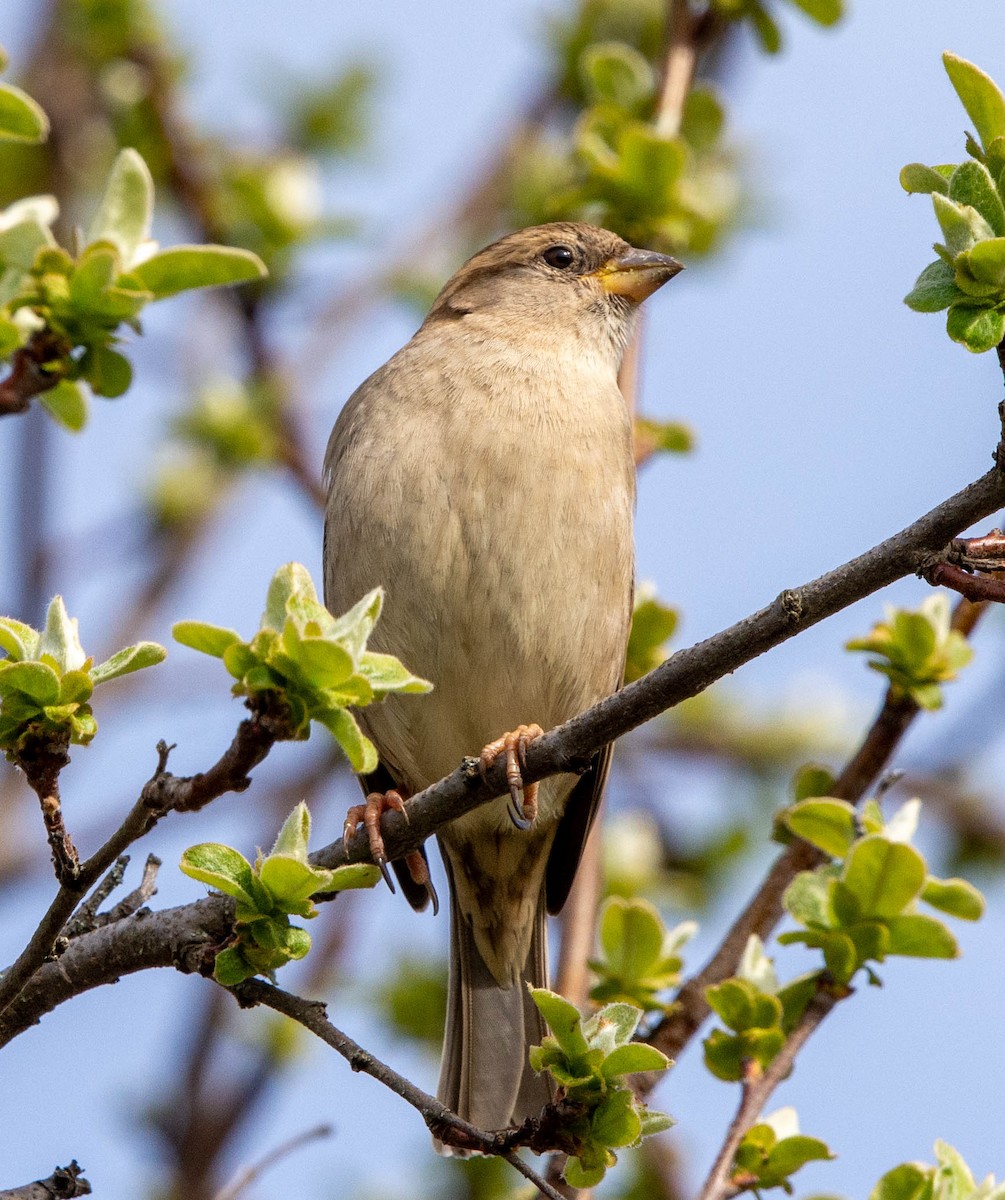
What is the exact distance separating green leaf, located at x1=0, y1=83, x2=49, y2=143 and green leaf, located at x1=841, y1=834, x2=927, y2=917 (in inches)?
74.2

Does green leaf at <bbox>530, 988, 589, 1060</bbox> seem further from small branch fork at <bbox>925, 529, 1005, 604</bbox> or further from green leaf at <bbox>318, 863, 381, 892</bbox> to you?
A: small branch fork at <bbox>925, 529, 1005, 604</bbox>

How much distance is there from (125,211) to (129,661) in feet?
2.26

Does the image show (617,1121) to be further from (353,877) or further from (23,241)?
(23,241)

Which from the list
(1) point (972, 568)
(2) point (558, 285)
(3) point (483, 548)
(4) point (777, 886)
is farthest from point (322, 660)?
(2) point (558, 285)

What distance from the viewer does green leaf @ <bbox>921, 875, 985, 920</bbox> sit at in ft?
9.80

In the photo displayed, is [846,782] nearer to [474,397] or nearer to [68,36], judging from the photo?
[474,397]

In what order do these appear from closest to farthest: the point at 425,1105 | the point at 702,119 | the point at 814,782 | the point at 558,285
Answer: the point at 425,1105 → the point at 814,782 → the point at 702,119 → the point at 558,285

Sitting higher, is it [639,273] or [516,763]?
[639,273]

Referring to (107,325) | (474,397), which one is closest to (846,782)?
(474,397)

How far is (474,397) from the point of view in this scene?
181 inches

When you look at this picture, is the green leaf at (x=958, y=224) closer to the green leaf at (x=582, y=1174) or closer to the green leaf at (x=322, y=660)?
the green leaf at (x=322, y=660)

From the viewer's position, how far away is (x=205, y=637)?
2.38 m

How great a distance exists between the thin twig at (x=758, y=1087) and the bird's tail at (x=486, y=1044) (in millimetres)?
1189

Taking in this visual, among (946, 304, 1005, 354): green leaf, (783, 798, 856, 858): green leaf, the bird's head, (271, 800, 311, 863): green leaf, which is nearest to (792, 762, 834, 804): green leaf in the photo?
(783, 798, 856, 858): green leaf
